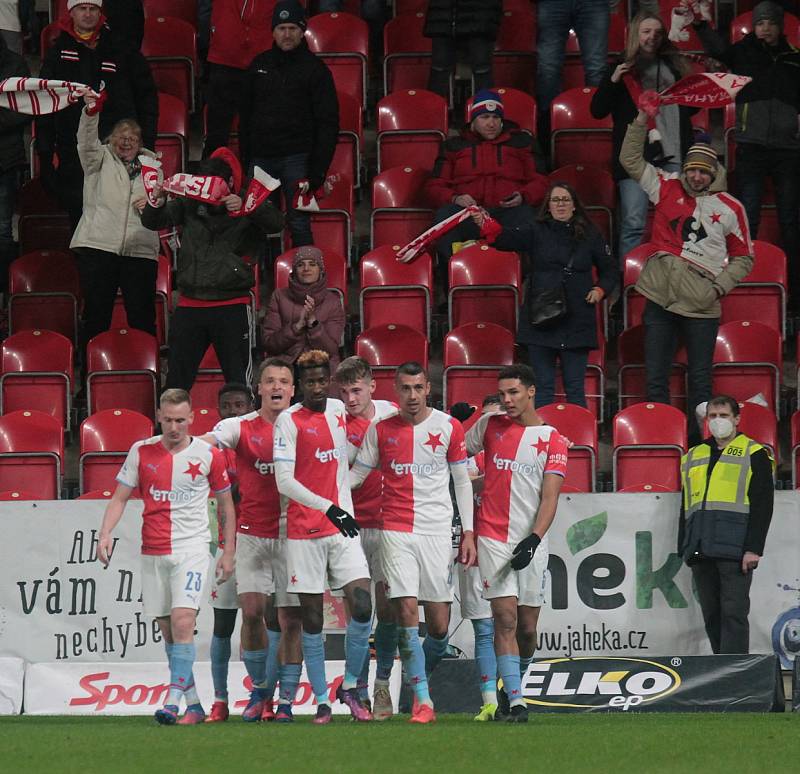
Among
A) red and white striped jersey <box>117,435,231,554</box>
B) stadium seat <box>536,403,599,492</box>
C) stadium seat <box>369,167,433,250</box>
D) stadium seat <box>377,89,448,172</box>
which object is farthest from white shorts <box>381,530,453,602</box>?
stadium seat <box>377,89,448,172</box>

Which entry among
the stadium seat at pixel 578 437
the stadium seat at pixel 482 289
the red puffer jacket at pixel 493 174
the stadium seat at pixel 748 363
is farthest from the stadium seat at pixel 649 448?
the red puffer jacket at pixel 493 174

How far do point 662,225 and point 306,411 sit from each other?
436 centimetres

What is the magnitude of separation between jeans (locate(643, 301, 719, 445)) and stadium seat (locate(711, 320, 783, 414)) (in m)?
0.30

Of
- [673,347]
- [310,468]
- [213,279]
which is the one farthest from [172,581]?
[673,347]

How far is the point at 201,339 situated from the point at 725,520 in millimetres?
3808

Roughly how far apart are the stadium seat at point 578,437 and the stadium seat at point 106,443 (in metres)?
2.82

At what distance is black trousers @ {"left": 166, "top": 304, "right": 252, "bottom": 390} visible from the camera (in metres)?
11.6

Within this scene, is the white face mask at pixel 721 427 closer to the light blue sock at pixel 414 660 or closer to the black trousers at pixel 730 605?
the black trousers at pixel 730 605

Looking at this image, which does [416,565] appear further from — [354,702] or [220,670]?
[220,670]

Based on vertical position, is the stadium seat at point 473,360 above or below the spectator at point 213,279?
below

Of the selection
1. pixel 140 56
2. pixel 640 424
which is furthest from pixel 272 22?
pixel 640 424

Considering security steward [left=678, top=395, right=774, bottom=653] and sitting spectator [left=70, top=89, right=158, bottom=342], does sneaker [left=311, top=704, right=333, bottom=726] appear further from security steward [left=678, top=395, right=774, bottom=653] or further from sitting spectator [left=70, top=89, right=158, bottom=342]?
sitting spectator [left=70, top=89, right=158, bottom=342]

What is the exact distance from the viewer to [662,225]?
12.2 metres

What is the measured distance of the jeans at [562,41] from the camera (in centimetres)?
1393
